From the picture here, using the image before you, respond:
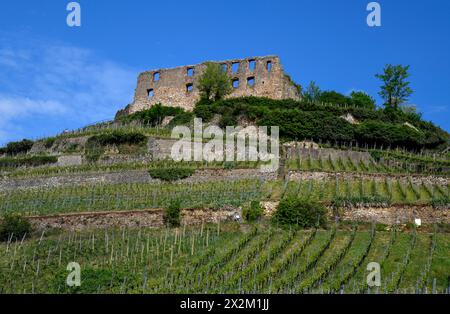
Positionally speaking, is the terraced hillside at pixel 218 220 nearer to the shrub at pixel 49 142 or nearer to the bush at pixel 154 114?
the shrub at pixel 49 142

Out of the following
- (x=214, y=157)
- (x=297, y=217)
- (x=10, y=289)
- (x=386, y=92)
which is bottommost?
(x=10, y=289)

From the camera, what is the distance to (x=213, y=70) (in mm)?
52844

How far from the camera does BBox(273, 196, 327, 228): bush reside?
1125 inches

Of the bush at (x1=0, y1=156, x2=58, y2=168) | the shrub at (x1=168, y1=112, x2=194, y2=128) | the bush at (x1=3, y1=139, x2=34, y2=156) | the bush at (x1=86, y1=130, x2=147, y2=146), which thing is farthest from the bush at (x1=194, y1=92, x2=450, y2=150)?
the bush at (x1=3, y1=139, x2=34, y2=156)

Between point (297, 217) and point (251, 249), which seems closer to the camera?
point (251, 249)

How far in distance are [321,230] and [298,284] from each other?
674cm

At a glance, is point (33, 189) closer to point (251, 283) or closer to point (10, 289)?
point (10, 289)

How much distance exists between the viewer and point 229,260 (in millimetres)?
24453

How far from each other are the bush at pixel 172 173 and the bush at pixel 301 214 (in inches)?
373

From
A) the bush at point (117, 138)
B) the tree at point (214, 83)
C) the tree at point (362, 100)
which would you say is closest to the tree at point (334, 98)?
the tree at point (362, 100)

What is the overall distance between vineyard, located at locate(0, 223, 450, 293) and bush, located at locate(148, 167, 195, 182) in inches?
333

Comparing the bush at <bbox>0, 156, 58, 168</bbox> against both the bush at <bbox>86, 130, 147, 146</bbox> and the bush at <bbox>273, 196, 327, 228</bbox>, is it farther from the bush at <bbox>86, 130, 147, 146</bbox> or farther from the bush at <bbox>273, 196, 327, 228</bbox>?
the bush at <bbox>273, 196, 327, 228</bbox>

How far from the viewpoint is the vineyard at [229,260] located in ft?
71.5

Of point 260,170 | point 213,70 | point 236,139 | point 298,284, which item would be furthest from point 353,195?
point 213,70
